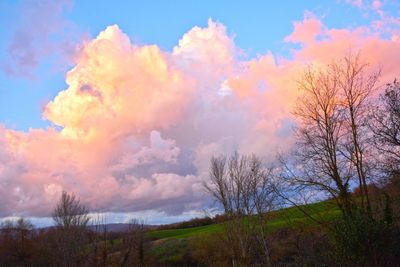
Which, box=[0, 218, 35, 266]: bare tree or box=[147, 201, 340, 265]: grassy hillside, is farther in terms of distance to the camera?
box=[0, 218, 35, 266]: bare tree

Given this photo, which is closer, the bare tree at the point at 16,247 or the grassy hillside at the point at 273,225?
the grassy hillside at the point at 273,225

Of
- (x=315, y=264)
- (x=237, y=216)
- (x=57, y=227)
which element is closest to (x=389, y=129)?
(x=315, y=264)

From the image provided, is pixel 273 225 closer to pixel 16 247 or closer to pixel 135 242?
pixel 135 242

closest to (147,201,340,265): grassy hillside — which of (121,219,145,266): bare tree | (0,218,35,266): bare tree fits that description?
(121,219,145,266): bare tree

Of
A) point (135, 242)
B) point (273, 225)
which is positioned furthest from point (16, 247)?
point (273, 225)

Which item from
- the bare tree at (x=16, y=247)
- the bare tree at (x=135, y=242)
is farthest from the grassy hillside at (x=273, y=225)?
the bare tree at (x=16, y=247)

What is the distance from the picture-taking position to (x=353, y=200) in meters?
23.1

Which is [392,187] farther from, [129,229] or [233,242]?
[129,229]

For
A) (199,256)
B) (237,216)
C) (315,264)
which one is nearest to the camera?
(315,264)

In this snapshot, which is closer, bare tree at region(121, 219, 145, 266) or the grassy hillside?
the grassy hillside

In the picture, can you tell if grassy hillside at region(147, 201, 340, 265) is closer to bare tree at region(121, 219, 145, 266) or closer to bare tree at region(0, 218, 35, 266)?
bare tree at region(121, 219, 145, 266)

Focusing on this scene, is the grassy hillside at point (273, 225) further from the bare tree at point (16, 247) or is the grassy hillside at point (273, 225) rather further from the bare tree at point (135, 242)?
the bare tree at point (16, 247)

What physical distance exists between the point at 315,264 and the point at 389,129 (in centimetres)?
835

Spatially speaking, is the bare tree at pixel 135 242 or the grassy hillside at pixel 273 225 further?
the bare tree at pixel 135 242
